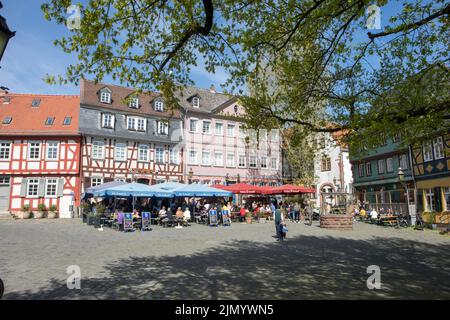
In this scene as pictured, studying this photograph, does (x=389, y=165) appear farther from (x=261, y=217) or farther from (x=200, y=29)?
(x=200, y=29)

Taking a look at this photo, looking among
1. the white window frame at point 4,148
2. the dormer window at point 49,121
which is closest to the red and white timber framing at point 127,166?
the dormer window at point 49,121

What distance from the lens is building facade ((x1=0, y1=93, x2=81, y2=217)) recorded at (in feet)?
94.0

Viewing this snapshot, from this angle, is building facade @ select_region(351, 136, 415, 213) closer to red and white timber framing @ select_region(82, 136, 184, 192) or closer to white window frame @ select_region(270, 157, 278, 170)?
white window frame @ select_region(270, 157, 278, 170)

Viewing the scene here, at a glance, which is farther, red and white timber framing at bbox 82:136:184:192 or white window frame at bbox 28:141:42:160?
red and white timber framing at bbox 82:136:184:192

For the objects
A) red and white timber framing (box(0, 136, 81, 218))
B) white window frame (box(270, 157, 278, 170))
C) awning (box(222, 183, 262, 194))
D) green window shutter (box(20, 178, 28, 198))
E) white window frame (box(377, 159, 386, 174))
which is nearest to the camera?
awning (box(222, 183, 262, 194))

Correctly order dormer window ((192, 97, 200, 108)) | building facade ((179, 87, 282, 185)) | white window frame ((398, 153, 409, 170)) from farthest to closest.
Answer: dormer window ((192, 97, 200, 108)), building facade ((179, 87, 282, 185)), white window frame ((398, 153, 409, 170))

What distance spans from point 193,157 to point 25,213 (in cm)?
1514

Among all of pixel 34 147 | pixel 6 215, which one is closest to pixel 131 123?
pixel 34 147

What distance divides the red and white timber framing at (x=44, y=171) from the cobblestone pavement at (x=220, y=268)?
50.1 feet

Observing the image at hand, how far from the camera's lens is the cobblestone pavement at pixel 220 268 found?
21.7 feet

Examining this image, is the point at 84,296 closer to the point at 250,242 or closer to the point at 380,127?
the point at 380,127

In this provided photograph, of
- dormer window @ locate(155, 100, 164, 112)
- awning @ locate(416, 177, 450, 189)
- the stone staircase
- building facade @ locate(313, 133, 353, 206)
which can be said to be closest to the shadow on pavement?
awning @ locate(416, 177, 450, 189)

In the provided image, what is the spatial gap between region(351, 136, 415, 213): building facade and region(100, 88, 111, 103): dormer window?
22955mm
